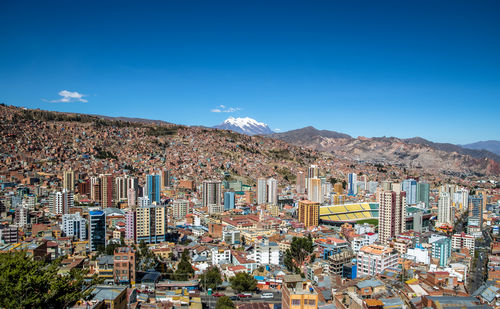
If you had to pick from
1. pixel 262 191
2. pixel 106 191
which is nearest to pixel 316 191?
pixel 262 191

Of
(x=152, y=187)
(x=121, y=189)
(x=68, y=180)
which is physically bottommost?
(x=121, y=189)

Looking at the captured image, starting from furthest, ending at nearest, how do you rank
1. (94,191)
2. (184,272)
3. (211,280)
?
(94,191), (184,272), (211,280)

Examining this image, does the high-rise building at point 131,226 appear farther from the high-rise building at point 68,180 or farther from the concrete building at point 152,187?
the high-rise building at point 68,180

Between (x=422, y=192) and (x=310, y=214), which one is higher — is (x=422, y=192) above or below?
above

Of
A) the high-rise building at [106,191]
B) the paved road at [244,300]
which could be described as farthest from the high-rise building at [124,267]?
the high-rise building at [106,191]

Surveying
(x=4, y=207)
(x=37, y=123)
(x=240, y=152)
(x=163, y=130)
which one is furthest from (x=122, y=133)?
(x=4, y=207)

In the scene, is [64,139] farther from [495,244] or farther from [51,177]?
[495,244]

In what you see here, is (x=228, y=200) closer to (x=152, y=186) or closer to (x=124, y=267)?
(x=152, y=186)
